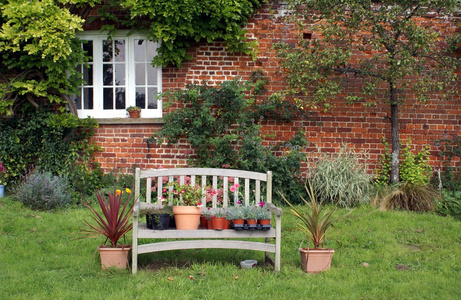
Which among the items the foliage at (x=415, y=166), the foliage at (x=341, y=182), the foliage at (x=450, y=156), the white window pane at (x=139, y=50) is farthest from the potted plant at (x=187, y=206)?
the foliage at (x=450, y=156)

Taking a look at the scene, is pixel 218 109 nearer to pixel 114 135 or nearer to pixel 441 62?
pixel 114 135

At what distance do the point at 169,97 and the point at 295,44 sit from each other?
2.60 meters

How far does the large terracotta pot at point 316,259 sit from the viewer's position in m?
5.07

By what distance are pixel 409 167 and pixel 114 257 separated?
5.97 m

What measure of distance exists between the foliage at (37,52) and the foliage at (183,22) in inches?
31.5

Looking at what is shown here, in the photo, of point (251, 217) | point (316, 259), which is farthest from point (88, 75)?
point (316, 259)

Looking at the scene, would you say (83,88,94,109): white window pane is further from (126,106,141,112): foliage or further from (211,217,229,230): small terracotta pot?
(211,217,229,230): small terracotta pot

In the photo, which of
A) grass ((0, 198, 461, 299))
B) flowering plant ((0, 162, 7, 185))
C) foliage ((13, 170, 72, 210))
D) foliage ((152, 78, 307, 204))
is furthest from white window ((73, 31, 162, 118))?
grass ((0, 198, 461, 299))

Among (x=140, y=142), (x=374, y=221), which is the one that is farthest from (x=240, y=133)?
(x=374, y=221)

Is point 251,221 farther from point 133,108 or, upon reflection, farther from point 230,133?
point 133,108

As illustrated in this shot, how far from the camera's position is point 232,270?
5.00 meters

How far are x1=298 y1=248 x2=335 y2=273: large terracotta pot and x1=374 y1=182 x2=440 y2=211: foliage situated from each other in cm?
331

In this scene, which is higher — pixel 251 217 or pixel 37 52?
pixel 37 52

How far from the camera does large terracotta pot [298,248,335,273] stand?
507 cm
